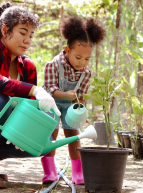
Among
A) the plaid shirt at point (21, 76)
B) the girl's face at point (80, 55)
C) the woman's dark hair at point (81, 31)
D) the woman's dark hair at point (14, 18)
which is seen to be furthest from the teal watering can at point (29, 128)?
the woman's dark hair at point (81, 31)

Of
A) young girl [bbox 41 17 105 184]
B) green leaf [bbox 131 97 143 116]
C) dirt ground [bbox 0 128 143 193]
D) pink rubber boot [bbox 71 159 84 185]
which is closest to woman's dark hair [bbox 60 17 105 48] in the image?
young girl [bbox 41 17 105 184]

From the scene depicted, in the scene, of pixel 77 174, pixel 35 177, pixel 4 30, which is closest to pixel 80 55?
pixel 4 30

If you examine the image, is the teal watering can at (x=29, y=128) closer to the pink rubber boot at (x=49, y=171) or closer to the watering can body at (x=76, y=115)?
the watering can body at (x=76, y=115)

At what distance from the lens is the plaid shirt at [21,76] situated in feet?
5.29

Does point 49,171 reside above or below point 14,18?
below

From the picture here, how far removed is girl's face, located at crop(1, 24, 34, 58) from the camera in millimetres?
1778

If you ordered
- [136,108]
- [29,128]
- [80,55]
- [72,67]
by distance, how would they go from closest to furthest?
[29,128], [80,55], [72,67], [136,108]

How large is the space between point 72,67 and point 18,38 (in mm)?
508

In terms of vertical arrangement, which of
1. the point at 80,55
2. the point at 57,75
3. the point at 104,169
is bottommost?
the point at 104,169

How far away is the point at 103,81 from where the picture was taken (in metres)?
1.73

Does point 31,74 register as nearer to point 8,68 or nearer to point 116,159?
point 8,68

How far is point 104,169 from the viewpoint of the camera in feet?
5.15

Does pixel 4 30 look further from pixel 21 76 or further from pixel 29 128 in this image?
pixel 29 128

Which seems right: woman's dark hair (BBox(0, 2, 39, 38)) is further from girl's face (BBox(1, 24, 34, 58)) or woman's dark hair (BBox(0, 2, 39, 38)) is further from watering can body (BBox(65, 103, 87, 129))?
watering can body (BBox(65, 103, 87, 129))
